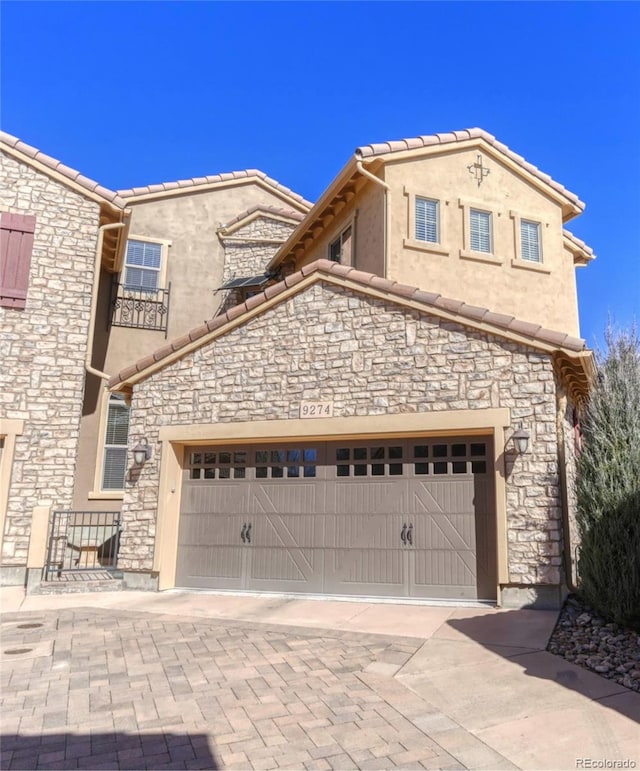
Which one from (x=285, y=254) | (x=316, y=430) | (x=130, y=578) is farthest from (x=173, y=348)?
(x=285, y=254)

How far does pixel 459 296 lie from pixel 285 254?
5561mm

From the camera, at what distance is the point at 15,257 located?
40.0ft

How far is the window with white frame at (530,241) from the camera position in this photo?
1309 centimetres

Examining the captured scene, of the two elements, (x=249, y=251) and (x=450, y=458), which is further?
(x=249, y=251)

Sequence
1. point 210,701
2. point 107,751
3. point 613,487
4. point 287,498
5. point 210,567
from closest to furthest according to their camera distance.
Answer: point 107,751 → point 210,701 → point 613,487 → point 287,498 → point 210,567

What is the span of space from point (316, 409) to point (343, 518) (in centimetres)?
191

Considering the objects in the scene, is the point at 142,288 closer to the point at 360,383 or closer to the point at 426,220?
the point at 426,220

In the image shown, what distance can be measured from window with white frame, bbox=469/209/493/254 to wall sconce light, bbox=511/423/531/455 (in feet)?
18.4

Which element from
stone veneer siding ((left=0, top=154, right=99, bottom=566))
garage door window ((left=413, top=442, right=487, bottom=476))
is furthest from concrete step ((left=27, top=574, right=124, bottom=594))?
garage door window ((left=413, top=442, right=487, bottom=476))

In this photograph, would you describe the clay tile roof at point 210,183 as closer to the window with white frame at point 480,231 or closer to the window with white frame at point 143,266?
the window with white frame at point 143,266

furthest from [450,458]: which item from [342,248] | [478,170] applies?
[478,170]

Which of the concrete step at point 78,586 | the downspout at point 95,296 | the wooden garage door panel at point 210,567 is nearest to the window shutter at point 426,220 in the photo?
the downspout at point 95,296

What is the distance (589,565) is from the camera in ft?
24.6

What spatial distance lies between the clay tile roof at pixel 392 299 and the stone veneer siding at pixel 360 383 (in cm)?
22
